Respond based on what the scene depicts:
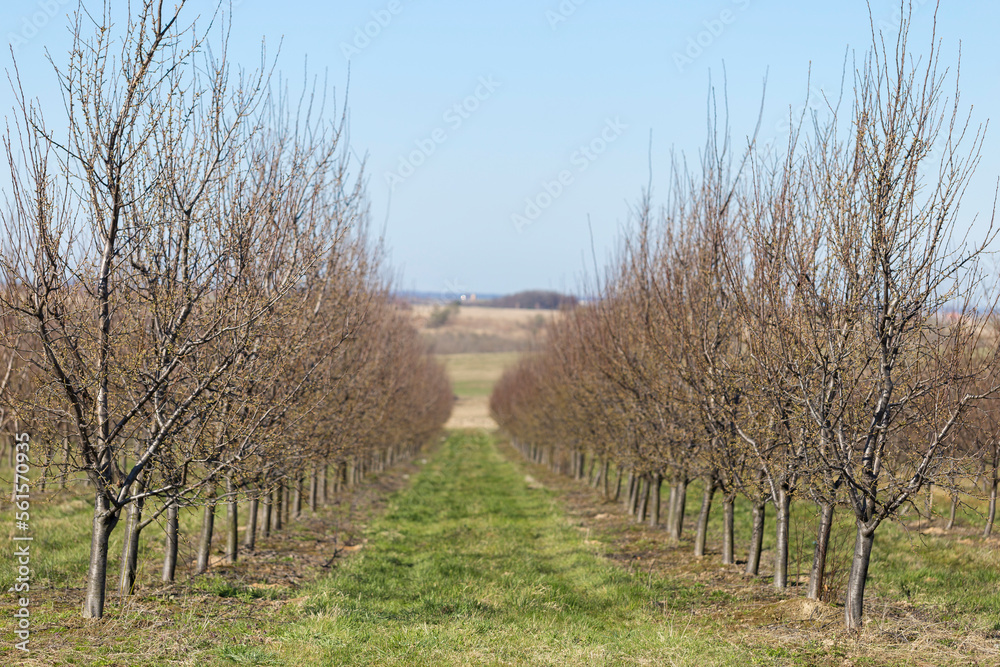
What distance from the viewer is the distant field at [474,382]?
7856 centimetres

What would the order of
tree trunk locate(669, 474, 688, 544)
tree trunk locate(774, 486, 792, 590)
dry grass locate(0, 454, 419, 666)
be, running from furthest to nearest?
tree trunk locate(669, 474, 688, 544)
tree trunk locate(774, 486, 792, 590)
dry grass locate(0, 454, 419, 666)

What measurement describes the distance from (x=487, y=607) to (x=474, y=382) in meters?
103

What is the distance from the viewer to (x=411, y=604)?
9.38 m

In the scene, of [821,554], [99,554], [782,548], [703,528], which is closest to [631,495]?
[703,528]

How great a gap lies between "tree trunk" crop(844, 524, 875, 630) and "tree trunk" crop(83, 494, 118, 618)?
7396 mm

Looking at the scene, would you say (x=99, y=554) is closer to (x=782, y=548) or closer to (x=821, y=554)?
(x=821, y=554)

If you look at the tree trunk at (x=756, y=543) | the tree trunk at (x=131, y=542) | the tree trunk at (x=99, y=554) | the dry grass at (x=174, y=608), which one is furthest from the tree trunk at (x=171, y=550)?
the tree trunk at (x=756, y=543)

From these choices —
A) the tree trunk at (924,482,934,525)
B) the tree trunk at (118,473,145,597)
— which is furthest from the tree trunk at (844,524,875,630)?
the tree trunk at (118,473,145,597)

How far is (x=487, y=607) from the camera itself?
929cm

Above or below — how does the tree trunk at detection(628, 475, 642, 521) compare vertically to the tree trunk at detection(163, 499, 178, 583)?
below

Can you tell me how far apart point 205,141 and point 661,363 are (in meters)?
7.92

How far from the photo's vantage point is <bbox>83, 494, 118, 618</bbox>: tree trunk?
23.0 feet

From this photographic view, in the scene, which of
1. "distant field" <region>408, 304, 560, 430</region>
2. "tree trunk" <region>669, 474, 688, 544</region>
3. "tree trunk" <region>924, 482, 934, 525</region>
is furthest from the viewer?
"distant field" <region>408, 304, 560, 430</region>

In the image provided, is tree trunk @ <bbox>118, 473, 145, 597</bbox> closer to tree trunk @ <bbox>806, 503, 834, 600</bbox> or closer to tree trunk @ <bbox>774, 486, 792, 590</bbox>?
tree trunk @ <bbox>806, 503, 834, 600</bbox>
